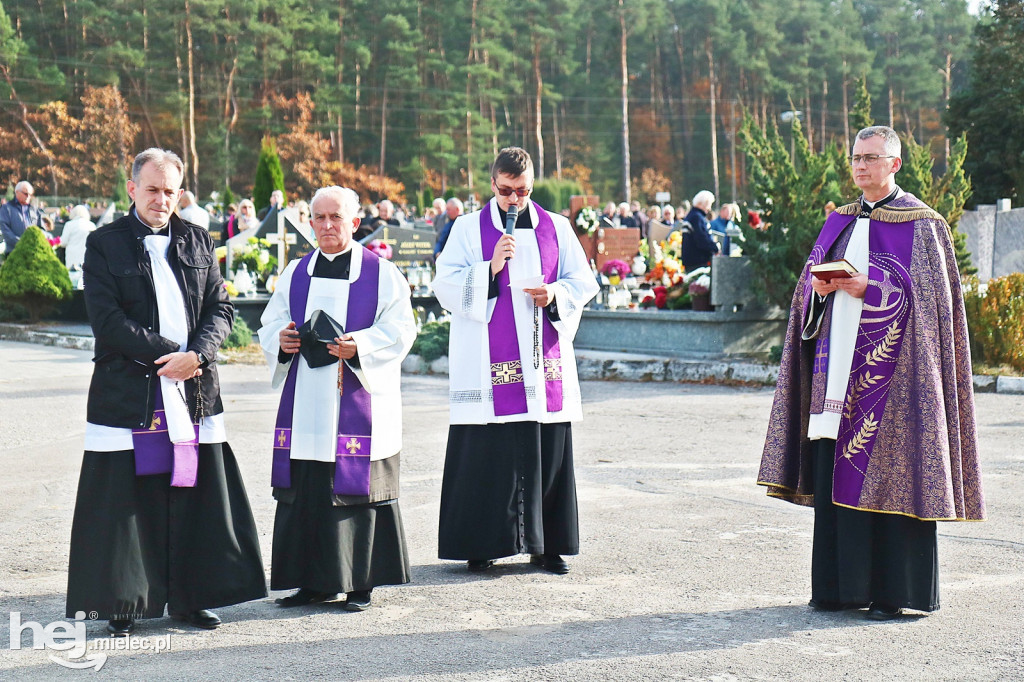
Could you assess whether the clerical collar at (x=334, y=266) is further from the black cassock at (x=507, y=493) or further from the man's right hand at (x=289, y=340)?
the black cassock at (x=507, y=493)

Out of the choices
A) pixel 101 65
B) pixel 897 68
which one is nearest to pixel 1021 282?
pixel 101 65

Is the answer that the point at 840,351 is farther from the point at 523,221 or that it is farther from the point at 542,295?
the point at 523,221

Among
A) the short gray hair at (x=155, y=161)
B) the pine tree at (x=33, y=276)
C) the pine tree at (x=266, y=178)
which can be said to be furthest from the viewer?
the pine tree at (x=266, y=178)

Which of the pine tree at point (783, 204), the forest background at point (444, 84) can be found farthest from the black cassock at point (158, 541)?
the forest background at point (444, 84)

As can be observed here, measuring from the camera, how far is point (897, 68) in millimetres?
70875

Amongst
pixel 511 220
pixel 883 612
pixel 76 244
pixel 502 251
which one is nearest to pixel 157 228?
pixel 502 251

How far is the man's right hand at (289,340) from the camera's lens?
209 inches

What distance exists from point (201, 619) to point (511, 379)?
1.88 meters

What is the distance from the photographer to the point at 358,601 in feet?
17.3

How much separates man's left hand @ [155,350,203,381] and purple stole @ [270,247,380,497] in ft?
1.60

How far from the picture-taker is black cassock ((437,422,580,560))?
19.5 ft

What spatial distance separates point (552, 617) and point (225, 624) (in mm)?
1317

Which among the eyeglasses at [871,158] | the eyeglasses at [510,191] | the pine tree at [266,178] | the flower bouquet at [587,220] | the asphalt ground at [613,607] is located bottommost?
the asphalt ground at [613,607]

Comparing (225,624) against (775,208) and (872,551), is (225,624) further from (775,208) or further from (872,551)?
(775,208)
